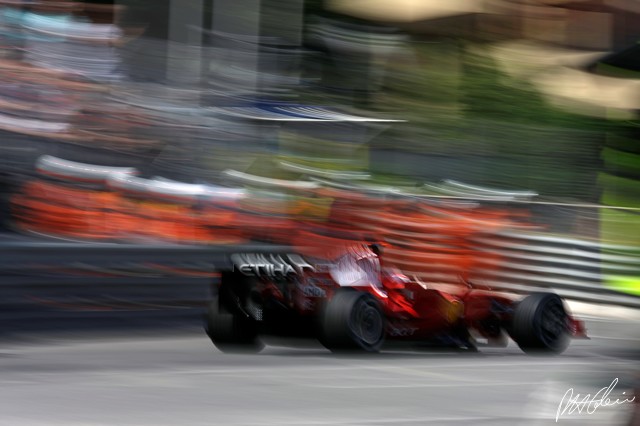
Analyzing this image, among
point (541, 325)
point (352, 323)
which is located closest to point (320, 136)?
point (352, 323)

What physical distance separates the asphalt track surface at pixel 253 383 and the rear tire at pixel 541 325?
12 centimetres

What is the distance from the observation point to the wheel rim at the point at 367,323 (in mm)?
7344

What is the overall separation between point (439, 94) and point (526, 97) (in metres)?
0.18

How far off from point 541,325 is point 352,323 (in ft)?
4.57

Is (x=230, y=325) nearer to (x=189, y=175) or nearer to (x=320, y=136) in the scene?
(x=189, y=175)

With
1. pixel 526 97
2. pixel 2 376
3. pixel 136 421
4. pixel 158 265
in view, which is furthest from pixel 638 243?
pixel 158 265

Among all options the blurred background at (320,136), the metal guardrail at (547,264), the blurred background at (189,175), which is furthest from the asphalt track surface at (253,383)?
the metal guardrail at (547,264)

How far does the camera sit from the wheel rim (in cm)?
734

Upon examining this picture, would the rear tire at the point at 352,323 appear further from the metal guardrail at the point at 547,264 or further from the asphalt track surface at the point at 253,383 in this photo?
the metal guardrail at the point at 547,264

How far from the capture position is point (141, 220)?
9156mm

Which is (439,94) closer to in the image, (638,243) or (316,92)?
(638,243)

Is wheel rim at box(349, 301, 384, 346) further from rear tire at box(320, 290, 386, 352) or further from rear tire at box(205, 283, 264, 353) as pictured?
rear tire at box(205, 283, 264, 353)

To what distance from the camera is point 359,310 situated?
24.1 ft

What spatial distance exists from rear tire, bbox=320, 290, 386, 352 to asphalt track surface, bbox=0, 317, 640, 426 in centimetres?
9
